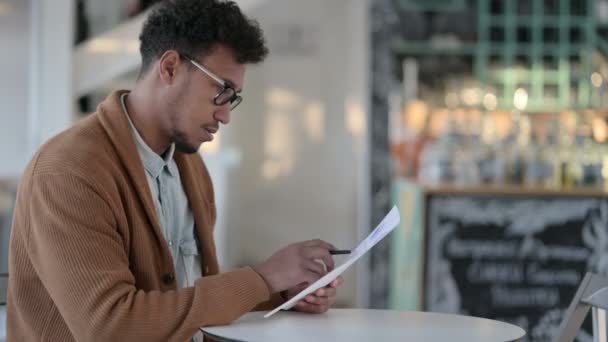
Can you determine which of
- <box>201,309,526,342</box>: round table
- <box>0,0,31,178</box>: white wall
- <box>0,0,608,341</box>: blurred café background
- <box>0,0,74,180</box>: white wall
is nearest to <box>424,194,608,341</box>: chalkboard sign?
<box>0,0,608,341</box>: blurred café background

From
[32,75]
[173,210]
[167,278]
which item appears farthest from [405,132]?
[167,278]

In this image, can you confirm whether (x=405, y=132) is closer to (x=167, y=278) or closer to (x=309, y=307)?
(x=309, y=307)

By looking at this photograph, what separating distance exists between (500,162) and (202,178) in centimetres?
318

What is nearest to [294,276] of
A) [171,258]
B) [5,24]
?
[171,258]

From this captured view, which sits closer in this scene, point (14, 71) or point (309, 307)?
point (309, 307)

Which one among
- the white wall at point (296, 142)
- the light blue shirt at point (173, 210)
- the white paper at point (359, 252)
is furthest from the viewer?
the white wall at point (296, 142)

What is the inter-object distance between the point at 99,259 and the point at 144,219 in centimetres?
23

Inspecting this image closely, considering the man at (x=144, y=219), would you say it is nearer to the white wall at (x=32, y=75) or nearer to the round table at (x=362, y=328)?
the round table at (x=362, y=328)

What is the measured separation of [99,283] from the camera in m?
1.91

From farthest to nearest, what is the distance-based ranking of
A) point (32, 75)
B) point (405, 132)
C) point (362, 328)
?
point (405, 132)
point (32, 75)
point (362, 328)

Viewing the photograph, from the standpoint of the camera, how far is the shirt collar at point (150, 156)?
2.27 meters

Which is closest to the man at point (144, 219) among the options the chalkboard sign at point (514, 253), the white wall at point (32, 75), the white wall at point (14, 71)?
the chalkboard sign at point (514, 253)

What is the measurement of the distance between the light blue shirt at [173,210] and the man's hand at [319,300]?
0.96ft

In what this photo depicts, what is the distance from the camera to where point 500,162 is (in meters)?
5.52
